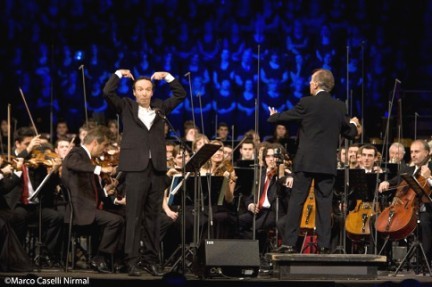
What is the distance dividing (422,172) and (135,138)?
2902mm

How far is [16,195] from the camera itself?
31.2 feet

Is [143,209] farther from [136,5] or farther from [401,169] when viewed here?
[136,5]

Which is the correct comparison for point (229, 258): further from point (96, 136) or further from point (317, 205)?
point (96, 136)

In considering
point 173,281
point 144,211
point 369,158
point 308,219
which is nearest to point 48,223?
point 144,211

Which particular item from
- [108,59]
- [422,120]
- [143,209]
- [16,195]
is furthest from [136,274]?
→ [108,59]

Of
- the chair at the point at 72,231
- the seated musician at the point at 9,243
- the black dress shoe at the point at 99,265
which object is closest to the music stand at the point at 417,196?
the black dress shoe at the point at 99,265

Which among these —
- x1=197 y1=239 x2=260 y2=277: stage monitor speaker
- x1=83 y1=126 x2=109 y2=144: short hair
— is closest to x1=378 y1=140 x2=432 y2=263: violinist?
x1=197 y1=239 x2=260 y2=277: stage monitor speaker

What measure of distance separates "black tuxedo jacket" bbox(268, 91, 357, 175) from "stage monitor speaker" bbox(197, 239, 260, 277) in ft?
2.63

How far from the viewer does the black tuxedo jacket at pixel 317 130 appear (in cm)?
798

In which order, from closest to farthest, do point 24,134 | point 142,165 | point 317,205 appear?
point 317,205 < point 142,165 < point 24,134

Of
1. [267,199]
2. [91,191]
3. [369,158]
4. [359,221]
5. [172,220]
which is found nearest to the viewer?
[91,191]

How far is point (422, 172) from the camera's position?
30.5 feet

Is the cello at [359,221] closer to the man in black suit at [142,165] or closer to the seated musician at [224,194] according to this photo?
the seated musician at [224,194]

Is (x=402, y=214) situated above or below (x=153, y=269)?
above
